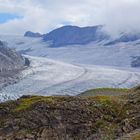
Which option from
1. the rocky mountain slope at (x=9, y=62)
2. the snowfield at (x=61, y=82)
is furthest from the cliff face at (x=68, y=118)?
the rocky mountain slope at (x=9, y=62)

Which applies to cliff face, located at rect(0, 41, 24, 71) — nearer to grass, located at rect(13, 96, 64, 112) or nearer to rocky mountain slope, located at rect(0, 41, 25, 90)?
rocky mountain slope, located at rect(0, 41, 25, 90)

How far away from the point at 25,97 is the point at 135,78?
90967 millimetres

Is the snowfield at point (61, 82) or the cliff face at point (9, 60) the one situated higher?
the cliff face at point (9, 60)

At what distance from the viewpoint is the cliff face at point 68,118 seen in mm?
15970

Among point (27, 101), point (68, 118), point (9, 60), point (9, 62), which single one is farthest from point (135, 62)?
point (68, 118)

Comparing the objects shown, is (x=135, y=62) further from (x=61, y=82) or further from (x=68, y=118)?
(x=68, y=118)

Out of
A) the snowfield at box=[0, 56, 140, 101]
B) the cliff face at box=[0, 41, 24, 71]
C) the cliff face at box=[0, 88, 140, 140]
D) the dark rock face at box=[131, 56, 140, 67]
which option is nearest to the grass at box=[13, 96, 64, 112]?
the cliff face at box=[0, 88, 140, 140]

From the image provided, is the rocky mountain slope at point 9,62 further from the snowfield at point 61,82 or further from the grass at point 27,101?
the grass at point 27,101

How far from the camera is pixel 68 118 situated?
1669cm

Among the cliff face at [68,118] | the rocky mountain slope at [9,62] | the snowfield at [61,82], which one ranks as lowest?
the snowfield at [61,82]

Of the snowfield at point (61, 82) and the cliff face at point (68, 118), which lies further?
the snowfield at point (61, 82)

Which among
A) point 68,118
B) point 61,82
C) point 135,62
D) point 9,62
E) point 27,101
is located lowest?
point 135,62

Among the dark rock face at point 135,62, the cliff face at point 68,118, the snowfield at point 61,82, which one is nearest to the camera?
the cliff face at point 68,118

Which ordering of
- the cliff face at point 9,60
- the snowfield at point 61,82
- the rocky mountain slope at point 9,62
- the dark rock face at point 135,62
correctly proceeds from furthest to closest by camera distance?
the dark rock face at point 135,62 → the cliff face at point 9,60 → the rocky mountain slope at point 9,62 → the snowfield at point 61,82
